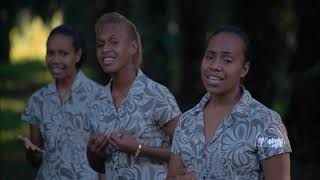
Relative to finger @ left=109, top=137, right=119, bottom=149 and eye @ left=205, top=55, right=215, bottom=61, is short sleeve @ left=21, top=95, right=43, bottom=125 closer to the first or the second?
finger @ left=109, top=137, right=119, bottom=149

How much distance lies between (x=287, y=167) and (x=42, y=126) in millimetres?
2464

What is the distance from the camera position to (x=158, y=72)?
665 inches

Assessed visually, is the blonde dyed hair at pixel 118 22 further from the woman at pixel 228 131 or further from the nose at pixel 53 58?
the woman at pixel 228 131

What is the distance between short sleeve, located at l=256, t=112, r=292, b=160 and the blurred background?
22.0 feet

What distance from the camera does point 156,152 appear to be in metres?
5.02

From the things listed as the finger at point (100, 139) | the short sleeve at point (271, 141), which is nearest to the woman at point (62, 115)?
the finger at point (100, 139)

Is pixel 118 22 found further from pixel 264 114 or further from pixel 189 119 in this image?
pixel 264 114

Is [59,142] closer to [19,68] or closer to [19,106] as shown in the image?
[19,106]

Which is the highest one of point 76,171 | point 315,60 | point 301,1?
point 301,1

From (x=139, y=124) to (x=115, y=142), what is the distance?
245mm

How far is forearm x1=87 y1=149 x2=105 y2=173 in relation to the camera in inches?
200

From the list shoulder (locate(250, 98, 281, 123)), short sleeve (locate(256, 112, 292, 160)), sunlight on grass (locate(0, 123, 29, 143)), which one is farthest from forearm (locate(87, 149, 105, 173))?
sunlight on grass (locate(0, 123, 29, 143))

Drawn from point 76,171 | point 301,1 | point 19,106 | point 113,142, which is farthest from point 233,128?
point 19,106

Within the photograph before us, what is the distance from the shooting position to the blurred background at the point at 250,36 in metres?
12.7
